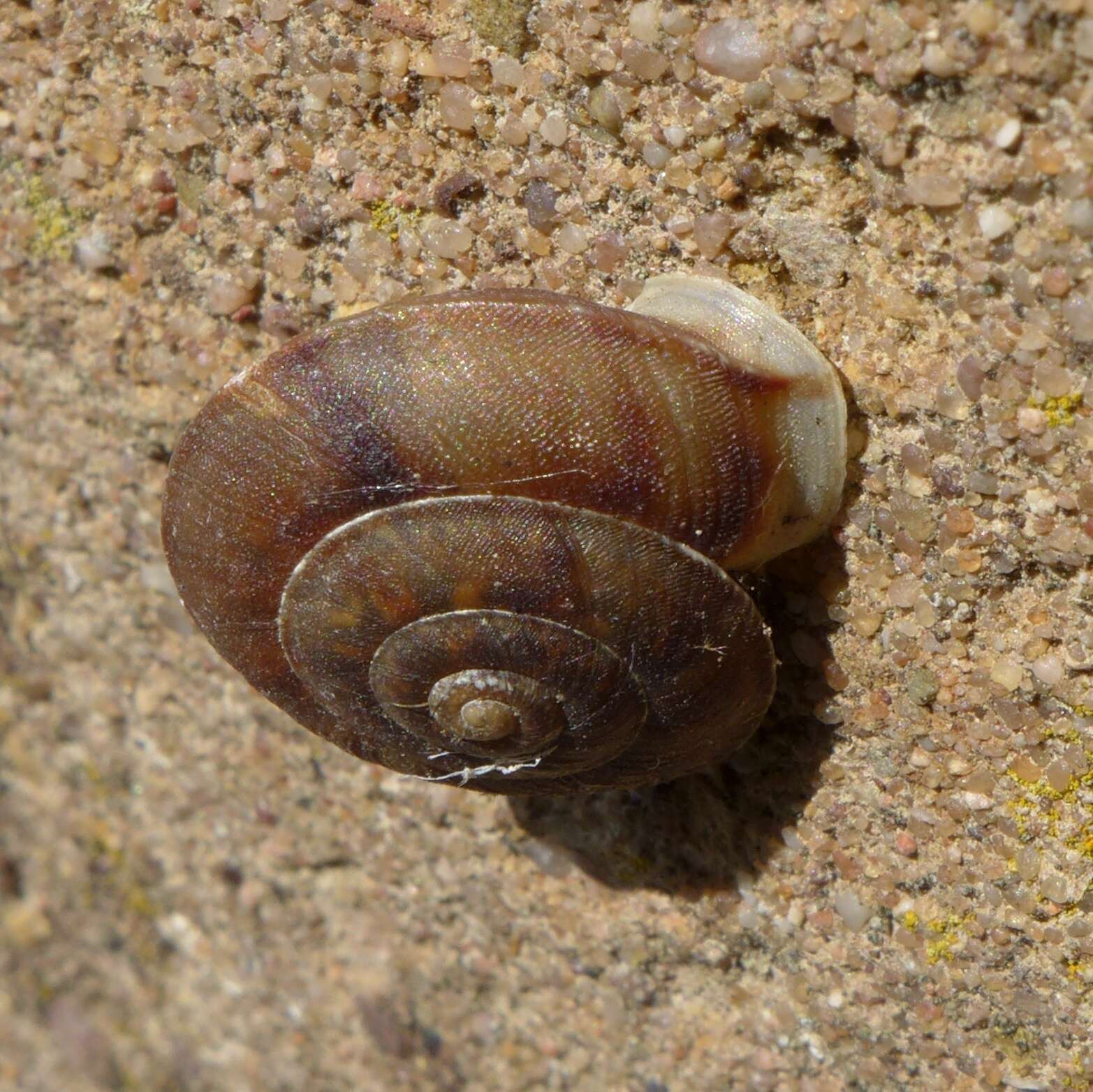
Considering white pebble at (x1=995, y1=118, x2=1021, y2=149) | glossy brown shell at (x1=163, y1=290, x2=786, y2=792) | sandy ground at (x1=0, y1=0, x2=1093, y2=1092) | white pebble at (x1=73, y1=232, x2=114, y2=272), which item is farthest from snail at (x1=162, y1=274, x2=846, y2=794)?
white pebble at (x1=73, y1=232, x2=114, y2=272)

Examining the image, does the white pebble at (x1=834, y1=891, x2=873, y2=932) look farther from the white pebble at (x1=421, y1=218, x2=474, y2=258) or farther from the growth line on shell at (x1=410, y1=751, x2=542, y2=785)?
the white pebble at (x1=421, y1=218, x2=474, y2=258)

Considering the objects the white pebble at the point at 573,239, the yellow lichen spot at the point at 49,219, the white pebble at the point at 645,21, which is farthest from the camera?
the yellow lichen spot at the point at 49,219

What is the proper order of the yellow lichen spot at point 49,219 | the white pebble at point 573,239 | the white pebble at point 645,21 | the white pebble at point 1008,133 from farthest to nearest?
1. the yellow lichen spot at point 49,219
2. the white pebble at point 573,239
3. the white pebble at point 645,21
4. the white pebble at point 1008,133

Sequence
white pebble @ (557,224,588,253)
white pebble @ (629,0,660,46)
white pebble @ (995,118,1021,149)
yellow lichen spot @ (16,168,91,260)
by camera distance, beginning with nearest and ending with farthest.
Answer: white pebble @ (995,118,1021,149) < white pebble @ (629,0,660,46) < white pebble @ (557,224,588,253) < yellow lichen spot @ (16,168,91,260)

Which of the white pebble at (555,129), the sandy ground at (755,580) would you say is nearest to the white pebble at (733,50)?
the sandy ground at (755,580)

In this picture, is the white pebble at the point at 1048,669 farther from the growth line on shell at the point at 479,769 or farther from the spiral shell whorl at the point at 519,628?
the growth line on shell at the point at 479,769

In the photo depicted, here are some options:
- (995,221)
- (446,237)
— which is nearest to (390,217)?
(446,237)

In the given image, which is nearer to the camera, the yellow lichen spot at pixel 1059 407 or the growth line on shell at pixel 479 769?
the yellow lichen spot at pixel 1059 407
